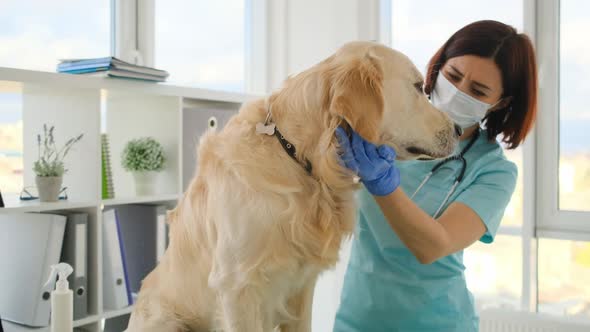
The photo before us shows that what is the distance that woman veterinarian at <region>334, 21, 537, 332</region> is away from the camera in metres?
1.52

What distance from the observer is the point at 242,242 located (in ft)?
3.81

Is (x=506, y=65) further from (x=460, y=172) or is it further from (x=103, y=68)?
(x=103, y=68)

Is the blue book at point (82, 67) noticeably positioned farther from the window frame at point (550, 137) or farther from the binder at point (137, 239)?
the window frame at point (550, 137)

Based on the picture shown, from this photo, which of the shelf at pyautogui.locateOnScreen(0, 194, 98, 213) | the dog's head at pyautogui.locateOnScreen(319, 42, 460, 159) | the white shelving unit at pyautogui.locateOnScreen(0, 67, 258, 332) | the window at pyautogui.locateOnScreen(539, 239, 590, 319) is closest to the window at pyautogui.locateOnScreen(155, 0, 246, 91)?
the white shelving unit at pyautogui.locateOnScreen(0, 67, 258, 332)

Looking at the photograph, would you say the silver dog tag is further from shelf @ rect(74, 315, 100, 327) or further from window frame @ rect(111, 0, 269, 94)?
window frame @ rect(111, 0, 269, 94)

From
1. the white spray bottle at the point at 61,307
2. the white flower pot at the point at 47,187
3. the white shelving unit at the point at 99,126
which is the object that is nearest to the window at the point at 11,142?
the white shelving unit at the point at 99,126

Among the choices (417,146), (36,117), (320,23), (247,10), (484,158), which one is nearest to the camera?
(417,146)

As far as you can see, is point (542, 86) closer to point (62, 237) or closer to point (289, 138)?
point (289, 138)

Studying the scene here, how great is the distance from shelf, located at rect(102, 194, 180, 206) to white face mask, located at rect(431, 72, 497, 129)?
1.17 m

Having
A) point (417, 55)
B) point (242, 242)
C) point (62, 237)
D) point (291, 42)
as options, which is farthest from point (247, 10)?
point (242, 242)

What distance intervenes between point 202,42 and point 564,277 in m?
2.21

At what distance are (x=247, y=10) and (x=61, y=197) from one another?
179 cm

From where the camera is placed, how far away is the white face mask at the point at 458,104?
5.11 ft

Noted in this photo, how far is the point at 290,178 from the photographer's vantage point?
1191 mm
